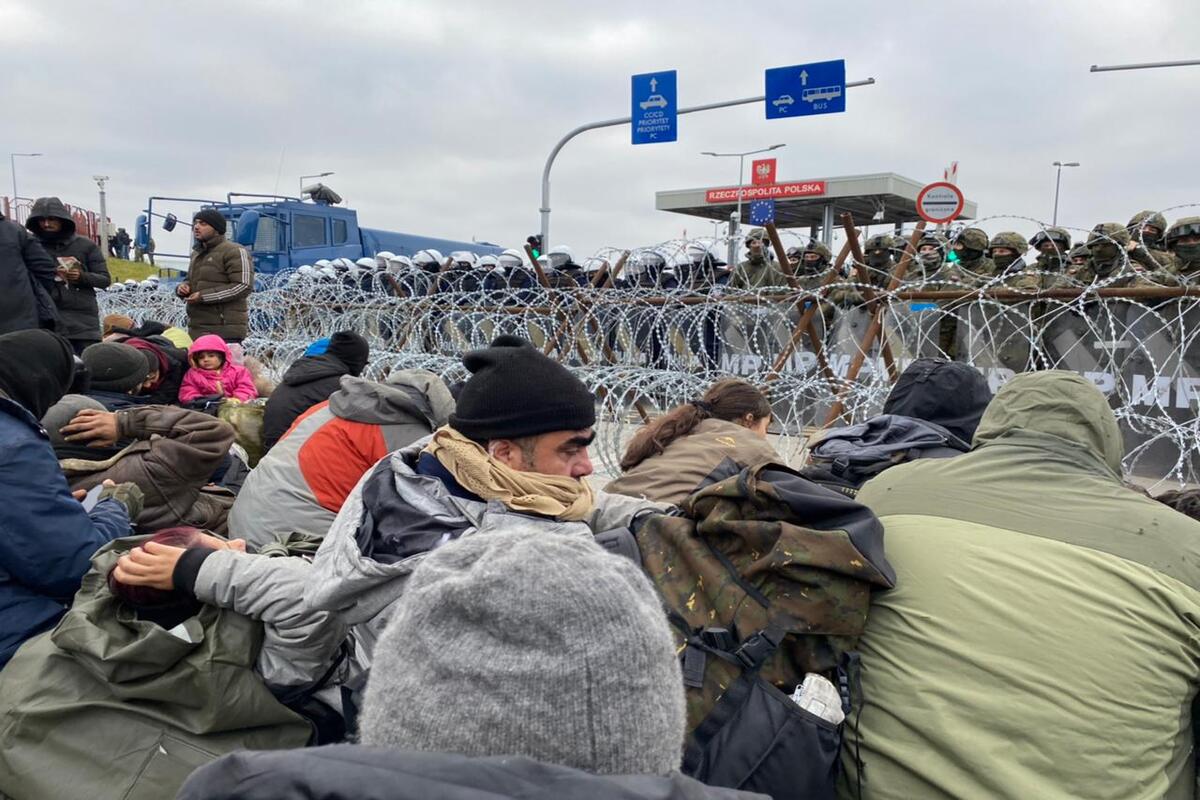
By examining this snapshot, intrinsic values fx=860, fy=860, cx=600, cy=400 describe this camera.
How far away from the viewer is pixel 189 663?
5.63 feet

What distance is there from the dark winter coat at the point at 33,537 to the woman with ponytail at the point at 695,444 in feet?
5.31

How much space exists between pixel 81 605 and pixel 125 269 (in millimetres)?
33326

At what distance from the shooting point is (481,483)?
1.88 m

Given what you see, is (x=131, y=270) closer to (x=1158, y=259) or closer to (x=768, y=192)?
(x=768, y=192)

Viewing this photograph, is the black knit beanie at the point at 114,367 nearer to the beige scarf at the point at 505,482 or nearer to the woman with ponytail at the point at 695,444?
the woman with ponytail at the point at 695,444

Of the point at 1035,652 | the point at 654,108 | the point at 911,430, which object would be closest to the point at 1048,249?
the point at 911,430

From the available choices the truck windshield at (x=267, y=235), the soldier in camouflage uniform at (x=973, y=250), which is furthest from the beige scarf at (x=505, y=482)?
the truck windshield at (x=267, y=235)

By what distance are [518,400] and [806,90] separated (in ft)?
34.0

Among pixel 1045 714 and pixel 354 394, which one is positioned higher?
pixel 354 394

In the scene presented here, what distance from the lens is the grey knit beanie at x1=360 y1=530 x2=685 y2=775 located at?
74cm

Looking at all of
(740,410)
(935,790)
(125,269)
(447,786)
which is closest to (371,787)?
(447,786)

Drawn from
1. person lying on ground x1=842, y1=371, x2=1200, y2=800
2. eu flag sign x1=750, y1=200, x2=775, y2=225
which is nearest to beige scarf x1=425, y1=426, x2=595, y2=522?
person lying on ground x1=842, y1=371, x2=1200, y2=800

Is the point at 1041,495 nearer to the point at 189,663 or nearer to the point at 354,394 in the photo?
the point at 189,663

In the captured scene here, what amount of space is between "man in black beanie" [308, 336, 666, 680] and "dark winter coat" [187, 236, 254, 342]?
6.03 m
